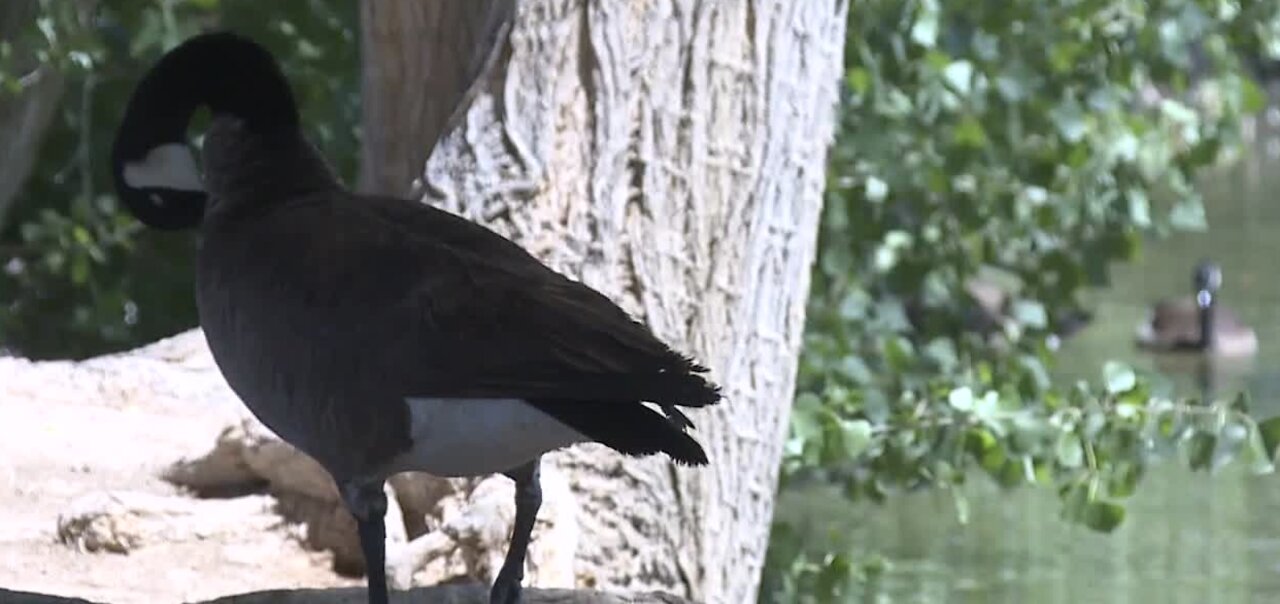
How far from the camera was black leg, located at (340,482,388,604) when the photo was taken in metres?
3.30

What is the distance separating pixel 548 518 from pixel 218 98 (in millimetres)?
1190

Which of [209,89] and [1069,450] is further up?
[209,89]

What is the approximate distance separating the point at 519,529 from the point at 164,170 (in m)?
0.83

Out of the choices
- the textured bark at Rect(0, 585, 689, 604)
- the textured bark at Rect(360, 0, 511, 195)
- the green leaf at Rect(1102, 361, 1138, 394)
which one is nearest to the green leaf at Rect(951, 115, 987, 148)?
the green leaf at Rect(1102, 361, 1138, 394)

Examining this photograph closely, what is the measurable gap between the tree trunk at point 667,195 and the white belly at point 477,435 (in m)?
1.38

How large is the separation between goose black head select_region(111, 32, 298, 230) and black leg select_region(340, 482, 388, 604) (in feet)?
2.01

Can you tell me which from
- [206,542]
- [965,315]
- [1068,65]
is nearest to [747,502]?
[206,542]

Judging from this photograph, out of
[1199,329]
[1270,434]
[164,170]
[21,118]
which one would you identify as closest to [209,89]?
[164,170]

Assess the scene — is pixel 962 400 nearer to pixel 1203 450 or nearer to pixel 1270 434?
pixel 1203 450

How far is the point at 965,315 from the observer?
28.2 ft

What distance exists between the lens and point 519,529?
133 inches

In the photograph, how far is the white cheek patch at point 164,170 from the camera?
357 cm

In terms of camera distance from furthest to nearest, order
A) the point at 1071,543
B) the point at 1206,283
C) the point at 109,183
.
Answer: the point at 1206,283, the point at 1071,543, the point at 109,183

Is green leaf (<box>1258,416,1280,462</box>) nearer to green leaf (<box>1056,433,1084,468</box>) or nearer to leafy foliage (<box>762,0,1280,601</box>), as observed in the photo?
green leaf (<box>1056,433,1084,468</box>)
